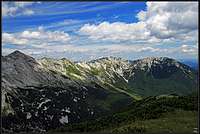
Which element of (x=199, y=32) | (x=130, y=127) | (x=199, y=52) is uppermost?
(x=199, y=32)

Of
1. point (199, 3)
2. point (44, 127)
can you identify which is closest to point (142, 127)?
point (199, 3)

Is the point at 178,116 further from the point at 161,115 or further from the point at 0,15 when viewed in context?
the point at 0,15

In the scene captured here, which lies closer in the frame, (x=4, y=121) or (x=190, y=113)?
(x=190, y=113)

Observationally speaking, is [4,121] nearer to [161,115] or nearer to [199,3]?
[161,115]

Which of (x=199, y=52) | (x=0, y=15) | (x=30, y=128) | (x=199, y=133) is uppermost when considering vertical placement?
(x=0, y=15)

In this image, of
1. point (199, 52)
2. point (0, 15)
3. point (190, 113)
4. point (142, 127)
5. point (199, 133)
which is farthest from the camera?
point (190, 113)

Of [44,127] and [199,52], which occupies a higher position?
[199,52]

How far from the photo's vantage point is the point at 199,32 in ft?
22.4

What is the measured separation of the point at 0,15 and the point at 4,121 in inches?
7751

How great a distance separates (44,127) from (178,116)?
446ft

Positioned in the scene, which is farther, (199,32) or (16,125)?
(16,125)

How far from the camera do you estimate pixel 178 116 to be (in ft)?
248

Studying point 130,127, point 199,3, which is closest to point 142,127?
point 130,127

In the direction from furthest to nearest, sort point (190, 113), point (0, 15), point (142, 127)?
point (190, 113) < point (142, 127) < point (0, 15)
